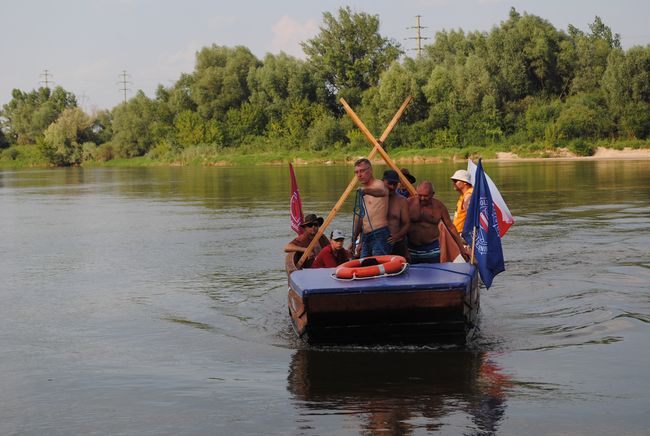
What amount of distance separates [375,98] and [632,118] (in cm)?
2073

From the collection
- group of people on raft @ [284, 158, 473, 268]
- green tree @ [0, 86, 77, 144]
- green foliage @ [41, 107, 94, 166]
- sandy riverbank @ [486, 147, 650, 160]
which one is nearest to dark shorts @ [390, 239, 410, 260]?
group of people on raft @ [284, 158, 473, 268]

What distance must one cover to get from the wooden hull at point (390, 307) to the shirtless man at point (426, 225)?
3.84 ft

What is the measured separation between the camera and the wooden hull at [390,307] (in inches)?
348

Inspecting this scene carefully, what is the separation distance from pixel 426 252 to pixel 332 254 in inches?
45.0

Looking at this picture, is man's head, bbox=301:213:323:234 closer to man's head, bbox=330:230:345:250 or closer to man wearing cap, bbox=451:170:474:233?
man's head, bbox=330:230:345:250

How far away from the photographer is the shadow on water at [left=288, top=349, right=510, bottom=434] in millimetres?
7246

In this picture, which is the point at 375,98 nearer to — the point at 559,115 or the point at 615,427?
the point at 559,115

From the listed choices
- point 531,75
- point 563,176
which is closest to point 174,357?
point 563,176

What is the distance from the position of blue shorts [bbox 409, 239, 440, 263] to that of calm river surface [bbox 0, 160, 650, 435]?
1026 mm

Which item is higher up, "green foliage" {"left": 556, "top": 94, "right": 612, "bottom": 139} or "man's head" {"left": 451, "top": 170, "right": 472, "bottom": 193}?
"green foliage" {"left": 556, "top": 94, "right": 612, "bottom": 139}

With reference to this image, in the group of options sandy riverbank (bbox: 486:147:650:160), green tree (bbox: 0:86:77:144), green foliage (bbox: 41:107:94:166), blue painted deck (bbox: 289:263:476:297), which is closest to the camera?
blue painted deck (bbox: 289:263:476:297)

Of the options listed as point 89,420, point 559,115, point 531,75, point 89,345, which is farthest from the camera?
point 531,75

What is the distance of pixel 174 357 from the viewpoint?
9844mm

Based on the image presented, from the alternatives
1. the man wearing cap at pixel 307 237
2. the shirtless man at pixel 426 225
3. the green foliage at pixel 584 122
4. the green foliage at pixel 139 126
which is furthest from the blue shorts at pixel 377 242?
the green foliage at pixel 139 126
